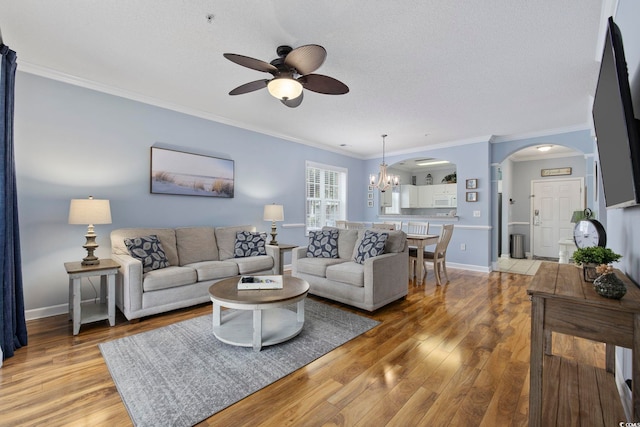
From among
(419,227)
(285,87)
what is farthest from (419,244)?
(285,87)

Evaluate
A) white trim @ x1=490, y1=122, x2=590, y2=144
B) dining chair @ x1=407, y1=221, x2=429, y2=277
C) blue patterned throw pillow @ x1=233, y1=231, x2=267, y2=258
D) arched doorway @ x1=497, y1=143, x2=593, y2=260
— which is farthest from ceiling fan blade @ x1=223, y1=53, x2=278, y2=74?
arched doorway @ x1=497, y1=143, x2=593, y2=260

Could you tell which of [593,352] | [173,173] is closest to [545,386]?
[593,352]

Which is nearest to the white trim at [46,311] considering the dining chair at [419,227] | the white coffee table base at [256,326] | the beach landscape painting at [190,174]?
the beach landscape painting at [190,174]

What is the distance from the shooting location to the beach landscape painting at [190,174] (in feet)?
12.7

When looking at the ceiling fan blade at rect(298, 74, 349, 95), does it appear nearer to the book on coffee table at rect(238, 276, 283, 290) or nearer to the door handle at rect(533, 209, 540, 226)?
the book on coffee table at rect(238, 276, 283, 290)

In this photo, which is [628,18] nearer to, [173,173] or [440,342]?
[440,342]

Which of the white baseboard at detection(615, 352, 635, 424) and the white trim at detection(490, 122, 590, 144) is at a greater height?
the white trim at detection(490, 122, 590, 144)

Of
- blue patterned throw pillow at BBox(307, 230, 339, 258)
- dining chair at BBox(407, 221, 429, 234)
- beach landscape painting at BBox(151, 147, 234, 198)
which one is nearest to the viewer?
beach landscape painting at BBox(151, 147, 234, 198)

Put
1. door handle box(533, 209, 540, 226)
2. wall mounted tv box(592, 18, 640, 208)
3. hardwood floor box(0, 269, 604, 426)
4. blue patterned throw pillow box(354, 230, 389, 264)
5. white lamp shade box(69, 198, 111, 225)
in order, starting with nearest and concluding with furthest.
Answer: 1. wall mounted tv box(592, 18, 640, 208)
2. hardwood floor box(0, 269, 604, 426)
3. white lamp shade box(69, 198, 111, 225)
4. blue patterned throw pillow box(354, 230, 389, 264)
5. door handle box(533, 209, 540, 226)

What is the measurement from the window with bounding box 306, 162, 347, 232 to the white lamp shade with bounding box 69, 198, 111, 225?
3662 mm

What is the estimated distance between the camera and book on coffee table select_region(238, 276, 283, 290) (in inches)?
100.0

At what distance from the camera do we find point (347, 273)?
10.9 ft

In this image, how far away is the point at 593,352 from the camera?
7.84 ft

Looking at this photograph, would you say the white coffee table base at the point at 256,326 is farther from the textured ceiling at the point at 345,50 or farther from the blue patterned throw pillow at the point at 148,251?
the textured ceiling at the point at 345,50
